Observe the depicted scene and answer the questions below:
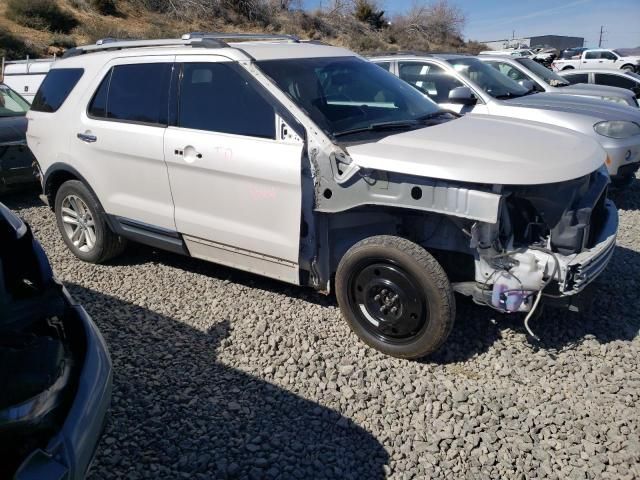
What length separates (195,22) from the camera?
3105 cm

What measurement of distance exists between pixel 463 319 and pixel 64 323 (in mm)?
2718

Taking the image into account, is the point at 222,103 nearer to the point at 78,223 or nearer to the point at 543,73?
the point at 78,223

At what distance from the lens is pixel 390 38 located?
45.5 meters

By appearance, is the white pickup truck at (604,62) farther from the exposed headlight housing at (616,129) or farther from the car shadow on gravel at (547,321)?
the car shadow on gravel at (547,321)

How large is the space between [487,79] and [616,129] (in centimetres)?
194

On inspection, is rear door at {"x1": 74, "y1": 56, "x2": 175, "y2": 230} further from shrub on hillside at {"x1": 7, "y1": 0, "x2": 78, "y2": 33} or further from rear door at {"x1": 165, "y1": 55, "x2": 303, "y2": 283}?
shrub on hillside at {"x1": 7, "y1": 0, "x2": 78, "y2": 33}

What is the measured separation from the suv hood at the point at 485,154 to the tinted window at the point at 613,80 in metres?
10.2

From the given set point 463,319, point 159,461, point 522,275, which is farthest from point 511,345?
point 159,461

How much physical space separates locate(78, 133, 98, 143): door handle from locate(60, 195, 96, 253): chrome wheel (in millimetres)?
603

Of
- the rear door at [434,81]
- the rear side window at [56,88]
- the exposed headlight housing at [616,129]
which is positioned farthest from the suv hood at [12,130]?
the exposed headlight housing at [616,129]

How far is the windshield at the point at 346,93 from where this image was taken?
373cm

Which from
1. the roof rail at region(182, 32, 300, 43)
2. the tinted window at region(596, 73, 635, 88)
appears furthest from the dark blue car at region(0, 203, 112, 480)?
the tinted window at region(596, 73, 635, 88)

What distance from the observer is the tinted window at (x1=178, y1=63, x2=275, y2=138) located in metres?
3.72

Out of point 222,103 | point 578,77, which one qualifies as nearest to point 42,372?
point 222,103
